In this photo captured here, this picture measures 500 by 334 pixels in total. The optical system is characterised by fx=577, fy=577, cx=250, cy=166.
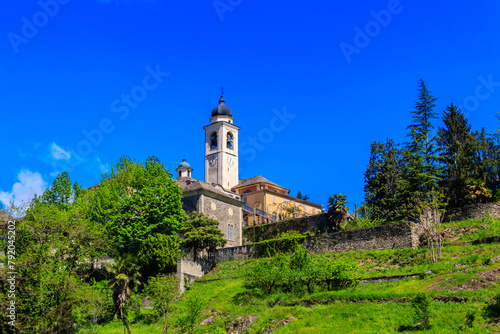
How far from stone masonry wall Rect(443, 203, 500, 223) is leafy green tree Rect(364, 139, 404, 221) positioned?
594cm

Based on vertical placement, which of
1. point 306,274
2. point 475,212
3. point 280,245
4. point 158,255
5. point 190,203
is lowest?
point 306,274

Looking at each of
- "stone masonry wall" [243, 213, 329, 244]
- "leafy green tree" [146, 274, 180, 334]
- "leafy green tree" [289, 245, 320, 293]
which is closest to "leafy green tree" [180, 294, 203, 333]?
"leafy green tree" [146, 274, 180, 334]

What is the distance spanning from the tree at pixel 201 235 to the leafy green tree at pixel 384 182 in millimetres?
13031

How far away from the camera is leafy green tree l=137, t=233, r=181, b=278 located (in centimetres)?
4062

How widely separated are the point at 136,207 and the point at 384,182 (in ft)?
74.3

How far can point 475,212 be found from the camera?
1545 inches

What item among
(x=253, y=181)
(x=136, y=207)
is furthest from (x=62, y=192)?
(x=253, y=181)

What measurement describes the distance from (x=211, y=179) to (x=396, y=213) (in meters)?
33.4

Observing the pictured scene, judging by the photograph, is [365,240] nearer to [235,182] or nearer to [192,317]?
[192,317]

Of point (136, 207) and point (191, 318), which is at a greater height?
point (136, 207)

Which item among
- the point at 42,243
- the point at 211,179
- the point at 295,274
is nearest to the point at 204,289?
the point at 295,274

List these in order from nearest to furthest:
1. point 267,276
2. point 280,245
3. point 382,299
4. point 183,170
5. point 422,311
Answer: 1. point 422,311
2. point 382,299
3. point 267,276
4. point 280,245
5. point 183,170

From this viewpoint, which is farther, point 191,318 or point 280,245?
point 280,245

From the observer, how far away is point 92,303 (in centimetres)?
3366
